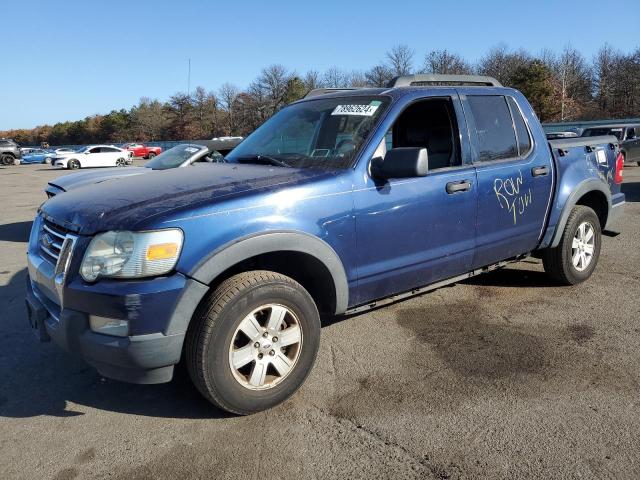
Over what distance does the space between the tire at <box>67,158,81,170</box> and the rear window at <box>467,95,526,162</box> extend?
121 feet

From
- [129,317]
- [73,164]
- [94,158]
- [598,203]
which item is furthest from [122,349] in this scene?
[94,158]

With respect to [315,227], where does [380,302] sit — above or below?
below

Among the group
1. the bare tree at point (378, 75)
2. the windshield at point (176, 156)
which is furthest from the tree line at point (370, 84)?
the windshield at point (176, 156)

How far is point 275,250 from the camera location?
2.93m

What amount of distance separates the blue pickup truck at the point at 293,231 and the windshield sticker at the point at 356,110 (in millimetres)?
14

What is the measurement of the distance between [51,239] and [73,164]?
36975 millimetres

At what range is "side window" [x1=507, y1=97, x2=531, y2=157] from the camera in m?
4.43

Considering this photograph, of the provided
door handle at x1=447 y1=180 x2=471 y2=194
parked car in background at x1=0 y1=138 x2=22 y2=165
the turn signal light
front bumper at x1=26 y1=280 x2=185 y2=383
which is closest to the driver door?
door handle at x1=447 y1=180 x2=471 y2=194

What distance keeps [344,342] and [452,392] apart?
1047mm

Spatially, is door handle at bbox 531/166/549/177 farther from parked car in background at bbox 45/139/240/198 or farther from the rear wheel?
the rear wheel

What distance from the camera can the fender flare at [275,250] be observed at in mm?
2697

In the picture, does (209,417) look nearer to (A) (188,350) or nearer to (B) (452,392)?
(A) (188,350)

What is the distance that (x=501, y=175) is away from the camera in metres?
4.11

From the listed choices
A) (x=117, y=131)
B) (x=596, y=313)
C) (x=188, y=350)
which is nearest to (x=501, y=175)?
(x=596, y=313)
